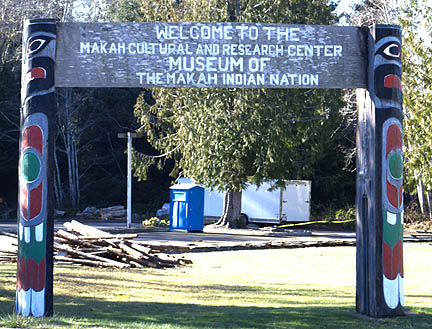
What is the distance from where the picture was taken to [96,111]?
2082 inches

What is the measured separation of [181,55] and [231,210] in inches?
1068

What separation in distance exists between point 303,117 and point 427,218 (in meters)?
9.92

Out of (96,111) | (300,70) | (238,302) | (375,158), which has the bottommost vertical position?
(238,302)

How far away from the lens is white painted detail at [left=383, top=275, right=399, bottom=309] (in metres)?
10.0

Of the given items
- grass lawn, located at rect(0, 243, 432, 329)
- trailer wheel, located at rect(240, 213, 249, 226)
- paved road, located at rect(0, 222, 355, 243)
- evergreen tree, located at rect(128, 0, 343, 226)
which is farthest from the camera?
trailer wheel, located at rect(240, 213, 249, 226)

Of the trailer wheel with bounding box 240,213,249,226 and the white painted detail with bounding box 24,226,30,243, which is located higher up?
the white painted detail with bounding box 24,226,30,243

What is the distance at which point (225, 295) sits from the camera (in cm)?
1334

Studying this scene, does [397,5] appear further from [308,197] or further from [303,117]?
[308,197]

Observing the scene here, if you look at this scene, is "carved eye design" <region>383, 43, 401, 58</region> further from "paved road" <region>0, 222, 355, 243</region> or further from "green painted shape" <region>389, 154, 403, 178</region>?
"paved road" <region>0, 222, 355, 243</region>

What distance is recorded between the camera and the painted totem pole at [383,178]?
395 inches

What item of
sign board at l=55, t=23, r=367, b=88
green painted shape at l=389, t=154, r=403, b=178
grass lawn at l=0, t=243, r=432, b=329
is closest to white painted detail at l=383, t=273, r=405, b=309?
grass lawn at l=0, t=243, r=432, b=329

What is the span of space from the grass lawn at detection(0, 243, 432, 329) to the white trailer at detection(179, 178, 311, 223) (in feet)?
51.7

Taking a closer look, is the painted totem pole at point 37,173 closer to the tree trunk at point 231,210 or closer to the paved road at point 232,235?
the paved road at point 232,235

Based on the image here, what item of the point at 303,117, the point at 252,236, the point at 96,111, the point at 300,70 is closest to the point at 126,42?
the point at 300,70
